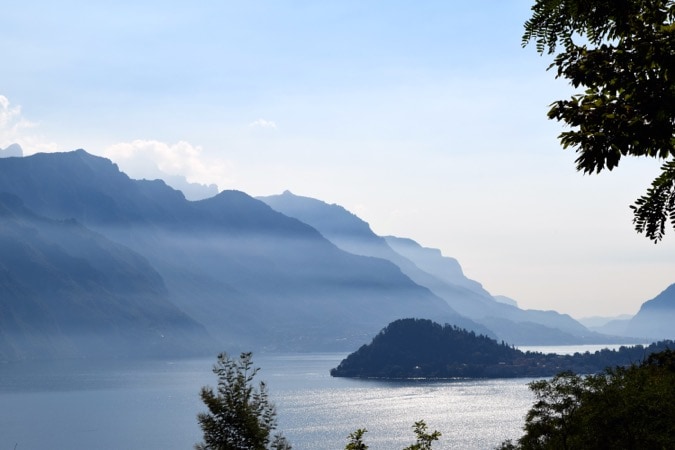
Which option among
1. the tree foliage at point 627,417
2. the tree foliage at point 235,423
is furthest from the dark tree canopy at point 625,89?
the tree foliage at point 235,423

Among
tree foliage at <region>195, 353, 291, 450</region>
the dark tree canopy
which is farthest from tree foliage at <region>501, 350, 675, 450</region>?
the dark tree canopy

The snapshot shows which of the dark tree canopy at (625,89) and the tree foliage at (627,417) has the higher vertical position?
the dark tree canopy at (625,89)

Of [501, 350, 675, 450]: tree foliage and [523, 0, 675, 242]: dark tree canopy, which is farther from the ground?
[523, 0, 675, 242]: dark tree canopy

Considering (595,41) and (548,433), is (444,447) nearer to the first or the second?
(548,433)

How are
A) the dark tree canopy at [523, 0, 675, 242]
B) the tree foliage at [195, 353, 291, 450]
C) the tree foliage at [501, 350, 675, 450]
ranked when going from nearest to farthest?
the dark tree canopy at [523, 0, 675, 242] → the tree foliage at [501, 350, 675, 450] → the tree foliage at [195, 353, 291, 450]

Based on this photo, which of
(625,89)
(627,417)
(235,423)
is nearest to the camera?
(625,89)

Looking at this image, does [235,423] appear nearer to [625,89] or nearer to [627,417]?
[627,417]

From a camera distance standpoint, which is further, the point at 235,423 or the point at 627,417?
the point at 235,423

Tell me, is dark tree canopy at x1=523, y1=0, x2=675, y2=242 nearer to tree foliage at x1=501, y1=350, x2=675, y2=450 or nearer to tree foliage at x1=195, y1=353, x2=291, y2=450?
tree foliage at x1=501, y1=350, x2=675, y2=450

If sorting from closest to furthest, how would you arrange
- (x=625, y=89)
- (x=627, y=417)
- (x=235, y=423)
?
(x=625, y=89) < (x=627, y=417) < (x=235, y=423)

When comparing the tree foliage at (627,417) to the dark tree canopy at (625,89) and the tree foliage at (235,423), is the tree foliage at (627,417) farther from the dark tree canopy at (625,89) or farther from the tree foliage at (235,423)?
the dark tree canopy at (625,89)

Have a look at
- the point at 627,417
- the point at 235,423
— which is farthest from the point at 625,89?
the point at 235,423

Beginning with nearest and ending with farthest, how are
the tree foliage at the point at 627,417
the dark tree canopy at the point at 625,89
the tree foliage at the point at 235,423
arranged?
the dark tree canopy at the point at 625,89 → the tree foliage at the point at 627,417 → the tree foliage at the point at 235,423

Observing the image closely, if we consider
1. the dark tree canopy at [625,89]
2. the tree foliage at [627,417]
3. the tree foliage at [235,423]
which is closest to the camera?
the dark tree canopy at [625,89]
